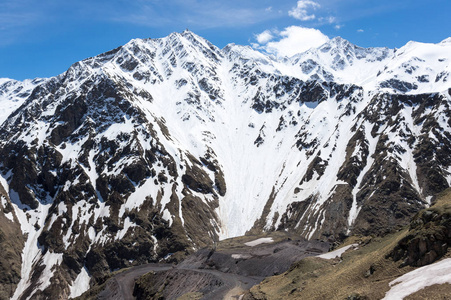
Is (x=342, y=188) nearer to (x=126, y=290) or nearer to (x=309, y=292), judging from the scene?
(x=126, y=290)

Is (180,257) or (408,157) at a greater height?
(408,157)

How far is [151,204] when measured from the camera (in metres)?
193

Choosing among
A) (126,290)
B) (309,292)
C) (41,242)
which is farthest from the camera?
(41,242)

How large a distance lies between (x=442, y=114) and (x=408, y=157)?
3564cm

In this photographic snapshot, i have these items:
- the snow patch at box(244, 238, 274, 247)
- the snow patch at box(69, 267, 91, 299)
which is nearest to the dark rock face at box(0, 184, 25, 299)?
the snow patch at box(69, 267, 91, 299)

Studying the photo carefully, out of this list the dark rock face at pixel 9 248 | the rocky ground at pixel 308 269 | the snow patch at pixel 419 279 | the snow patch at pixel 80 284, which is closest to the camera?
the snow patch at pixel 419 279

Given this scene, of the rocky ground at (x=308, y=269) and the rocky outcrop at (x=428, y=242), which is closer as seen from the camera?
the rocky outcrop at (x=428, y=242)

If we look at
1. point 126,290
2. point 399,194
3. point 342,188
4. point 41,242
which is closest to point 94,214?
point 41,242

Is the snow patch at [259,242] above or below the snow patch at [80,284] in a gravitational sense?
above

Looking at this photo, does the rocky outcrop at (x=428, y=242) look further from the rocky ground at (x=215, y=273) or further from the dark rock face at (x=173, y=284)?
the dark rock face at (x=173, y=284)

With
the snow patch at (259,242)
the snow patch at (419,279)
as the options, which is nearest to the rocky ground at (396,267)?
the snow patch at (419,279)

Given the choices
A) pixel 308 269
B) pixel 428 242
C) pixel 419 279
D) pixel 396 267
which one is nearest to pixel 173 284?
pixel 308 269

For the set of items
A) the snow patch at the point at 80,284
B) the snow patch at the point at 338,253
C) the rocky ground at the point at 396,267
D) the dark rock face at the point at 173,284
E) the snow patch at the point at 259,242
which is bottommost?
the snow patch at the point at 80,284

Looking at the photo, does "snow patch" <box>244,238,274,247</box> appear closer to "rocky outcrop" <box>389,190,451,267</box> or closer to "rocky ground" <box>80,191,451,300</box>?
"rocky ground" <box>80,191,451,300</box>
